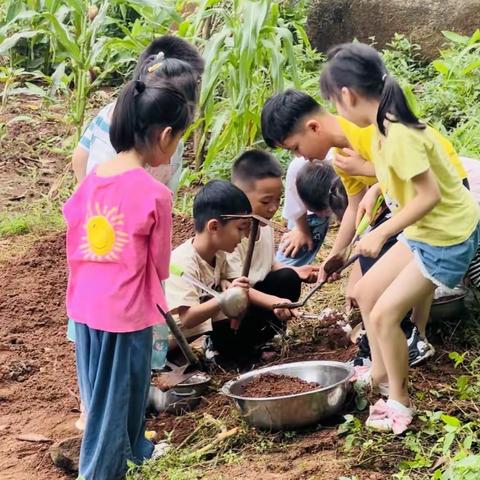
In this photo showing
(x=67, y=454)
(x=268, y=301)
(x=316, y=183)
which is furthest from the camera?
(x=316, y=183)

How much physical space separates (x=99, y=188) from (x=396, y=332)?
1082 millimetres

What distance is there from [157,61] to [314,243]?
4.58ft

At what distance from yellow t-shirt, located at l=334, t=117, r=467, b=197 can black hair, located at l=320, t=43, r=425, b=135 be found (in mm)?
283

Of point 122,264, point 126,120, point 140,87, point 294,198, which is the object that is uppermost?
point 140,87

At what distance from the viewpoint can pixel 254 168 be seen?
3949mm

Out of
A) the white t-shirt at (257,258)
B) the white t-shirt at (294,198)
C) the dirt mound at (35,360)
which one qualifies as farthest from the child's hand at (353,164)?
the dirt mound at (35,360)

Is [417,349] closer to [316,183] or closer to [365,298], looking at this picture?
[365,298]

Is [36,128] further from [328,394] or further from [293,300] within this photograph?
[328,394]

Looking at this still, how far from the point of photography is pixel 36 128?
756cm

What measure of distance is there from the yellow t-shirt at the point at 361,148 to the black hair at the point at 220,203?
1.34 ft

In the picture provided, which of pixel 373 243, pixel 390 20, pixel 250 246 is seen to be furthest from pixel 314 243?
pixel 390 20

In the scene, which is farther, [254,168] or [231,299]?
[254,168]

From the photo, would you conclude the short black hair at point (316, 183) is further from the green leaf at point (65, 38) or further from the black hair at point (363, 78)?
the green leaf at point (65, 38)

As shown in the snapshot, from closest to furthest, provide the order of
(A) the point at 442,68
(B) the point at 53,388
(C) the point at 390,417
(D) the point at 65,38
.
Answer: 1. (C) the point at 390,417
2. (B) the point at 53,388
3. (D) the point at 65,38
4. (A) the point at 442,68
